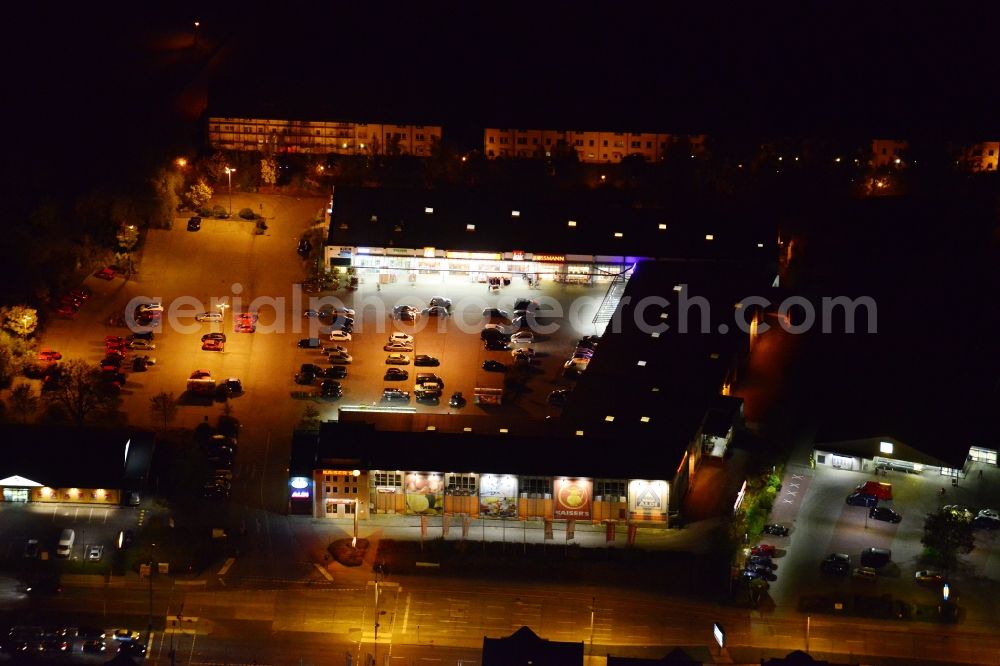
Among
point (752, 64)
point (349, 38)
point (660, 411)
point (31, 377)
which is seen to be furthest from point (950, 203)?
point (31, 377)

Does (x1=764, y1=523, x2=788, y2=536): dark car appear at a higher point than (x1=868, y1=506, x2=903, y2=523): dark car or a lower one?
lower

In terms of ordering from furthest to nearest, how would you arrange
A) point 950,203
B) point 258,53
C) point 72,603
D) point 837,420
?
point 258,53
point 950,203
point 837,420
point 72,603

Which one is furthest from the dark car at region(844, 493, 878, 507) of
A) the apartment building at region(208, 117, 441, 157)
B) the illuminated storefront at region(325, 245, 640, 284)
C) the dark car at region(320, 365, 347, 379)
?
the apartment building at region(208, 117, 441, 157)

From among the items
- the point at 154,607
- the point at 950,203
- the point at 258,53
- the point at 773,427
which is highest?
the point at 258,53

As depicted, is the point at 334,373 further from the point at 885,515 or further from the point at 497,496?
the point at 885,515

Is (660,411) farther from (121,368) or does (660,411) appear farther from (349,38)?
(349,38)

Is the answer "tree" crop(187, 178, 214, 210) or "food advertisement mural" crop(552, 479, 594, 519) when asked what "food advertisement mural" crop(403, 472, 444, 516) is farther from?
"tree" crop(187, 178, 214, 210)

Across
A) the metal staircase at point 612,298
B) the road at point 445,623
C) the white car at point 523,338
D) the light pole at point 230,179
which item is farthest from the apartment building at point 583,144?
the road at point 445,623
